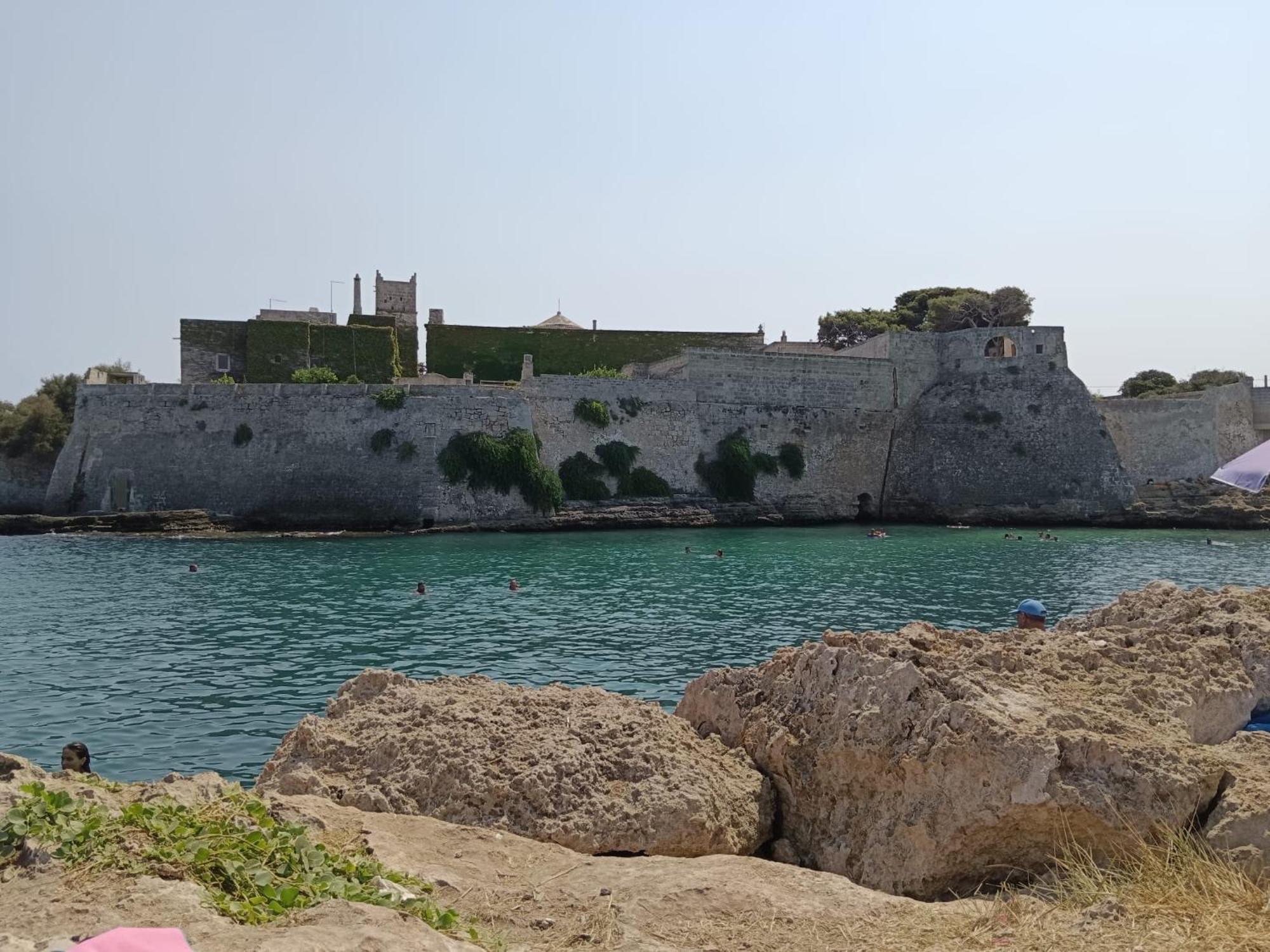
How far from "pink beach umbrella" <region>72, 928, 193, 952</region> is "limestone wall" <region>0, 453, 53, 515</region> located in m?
42.6

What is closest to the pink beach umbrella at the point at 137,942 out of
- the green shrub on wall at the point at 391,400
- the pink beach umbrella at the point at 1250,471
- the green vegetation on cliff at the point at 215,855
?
the green vegetation on cliff at the point at 215,855

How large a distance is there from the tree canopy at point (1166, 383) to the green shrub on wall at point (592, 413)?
38.3 metres

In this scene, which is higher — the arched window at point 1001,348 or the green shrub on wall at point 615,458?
the arched window at point 1001,348

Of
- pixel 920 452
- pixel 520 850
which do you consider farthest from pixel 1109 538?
pixel 520 850

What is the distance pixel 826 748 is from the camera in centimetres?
574

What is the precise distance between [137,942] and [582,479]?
35.1m

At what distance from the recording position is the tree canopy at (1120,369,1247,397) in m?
61.9

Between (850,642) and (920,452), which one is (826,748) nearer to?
(850,642)

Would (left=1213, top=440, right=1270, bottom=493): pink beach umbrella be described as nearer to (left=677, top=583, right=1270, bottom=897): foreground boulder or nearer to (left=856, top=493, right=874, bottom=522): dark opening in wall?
(left=677, top=583, right=1270, bottom=897): foreground boulder

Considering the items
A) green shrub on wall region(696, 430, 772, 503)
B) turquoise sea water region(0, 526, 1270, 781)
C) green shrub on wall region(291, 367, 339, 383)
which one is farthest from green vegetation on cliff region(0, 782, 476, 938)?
green shrub on wall region(291, 367, 339, 383)

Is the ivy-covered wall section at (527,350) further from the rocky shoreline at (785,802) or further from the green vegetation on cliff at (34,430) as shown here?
the rocky shoreline at (785,802)

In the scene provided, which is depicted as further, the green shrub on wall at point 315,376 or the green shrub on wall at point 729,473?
the green shrub on wall at point 729,473

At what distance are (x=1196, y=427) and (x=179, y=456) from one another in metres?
43.4

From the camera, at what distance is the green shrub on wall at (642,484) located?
3862 cm
